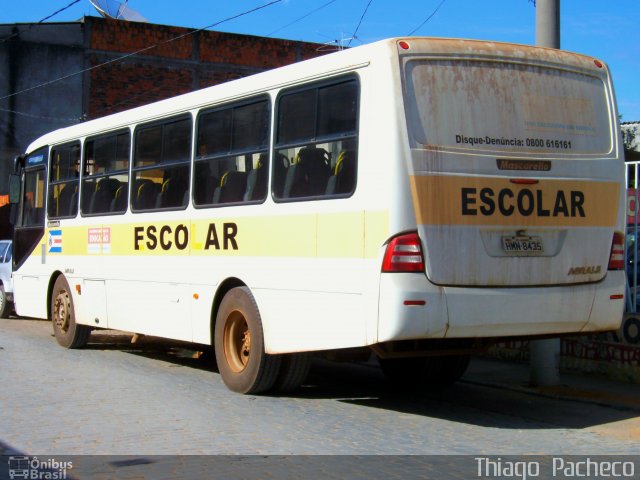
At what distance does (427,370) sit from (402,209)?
10.0ft

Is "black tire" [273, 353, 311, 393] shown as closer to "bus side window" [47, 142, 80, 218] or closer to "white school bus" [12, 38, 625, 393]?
"white school bus" [12, 38, 625, 393]

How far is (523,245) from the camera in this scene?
→ 7.72 m

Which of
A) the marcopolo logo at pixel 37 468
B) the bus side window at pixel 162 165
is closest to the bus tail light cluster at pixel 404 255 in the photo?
the marcopolo logo at pixel 37 468

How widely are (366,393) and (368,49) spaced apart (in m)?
3.94

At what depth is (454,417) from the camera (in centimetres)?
840

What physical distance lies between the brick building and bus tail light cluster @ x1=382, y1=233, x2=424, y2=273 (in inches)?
1088

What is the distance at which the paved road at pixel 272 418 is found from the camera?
7051 millimetres

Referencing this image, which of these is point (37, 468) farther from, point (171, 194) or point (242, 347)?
point (171, 194)

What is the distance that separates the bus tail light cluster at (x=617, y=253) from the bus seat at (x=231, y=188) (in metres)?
3.71

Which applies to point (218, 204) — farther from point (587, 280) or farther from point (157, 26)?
point (157, 26)

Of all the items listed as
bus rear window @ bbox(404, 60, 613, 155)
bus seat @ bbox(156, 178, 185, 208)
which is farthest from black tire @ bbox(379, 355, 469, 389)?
bus seat @ bbox(156, 178, 185, 208)

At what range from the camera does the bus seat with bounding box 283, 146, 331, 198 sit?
819cm

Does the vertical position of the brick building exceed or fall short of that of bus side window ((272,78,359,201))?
it exceeds it

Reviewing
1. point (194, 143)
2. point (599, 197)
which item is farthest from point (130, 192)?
point (599, 197)
